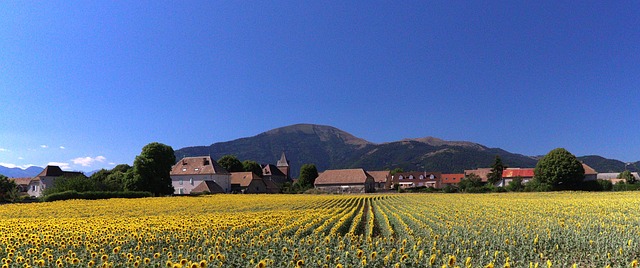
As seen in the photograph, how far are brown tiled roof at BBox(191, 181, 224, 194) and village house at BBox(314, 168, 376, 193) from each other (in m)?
24.7

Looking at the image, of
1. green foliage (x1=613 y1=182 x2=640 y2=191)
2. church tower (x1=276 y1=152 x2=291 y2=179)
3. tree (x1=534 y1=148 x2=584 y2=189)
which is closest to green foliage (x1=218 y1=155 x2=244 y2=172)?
church tower (x1=276 y1=152 x2=291 y2=179)

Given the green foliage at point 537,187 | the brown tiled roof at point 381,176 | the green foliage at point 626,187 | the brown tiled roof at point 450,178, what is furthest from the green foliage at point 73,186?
the brown tiled roof at point 450,178

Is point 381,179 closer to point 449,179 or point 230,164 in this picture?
point 449,179

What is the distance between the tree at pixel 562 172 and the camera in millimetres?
71562

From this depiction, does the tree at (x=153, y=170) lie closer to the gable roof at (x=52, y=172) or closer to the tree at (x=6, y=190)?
the tree at (x=6, y=190)

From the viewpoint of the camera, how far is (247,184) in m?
85.9

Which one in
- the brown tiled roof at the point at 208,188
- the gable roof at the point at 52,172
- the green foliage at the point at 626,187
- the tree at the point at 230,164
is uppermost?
the tree at the point at 230,164

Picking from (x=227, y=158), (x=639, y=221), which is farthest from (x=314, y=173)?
(x=639, y=221)

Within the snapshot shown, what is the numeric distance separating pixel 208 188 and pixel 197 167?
11.3m

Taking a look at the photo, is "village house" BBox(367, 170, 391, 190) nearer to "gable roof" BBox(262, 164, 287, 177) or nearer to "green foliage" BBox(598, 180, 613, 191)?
"gable roof" BBox(262, 164, 287, 177)

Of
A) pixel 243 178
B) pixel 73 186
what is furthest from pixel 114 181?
pixel 243 178

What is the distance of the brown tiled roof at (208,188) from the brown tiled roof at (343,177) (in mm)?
27612

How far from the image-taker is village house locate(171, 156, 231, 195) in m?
79.3

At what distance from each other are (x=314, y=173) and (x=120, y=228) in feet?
353
